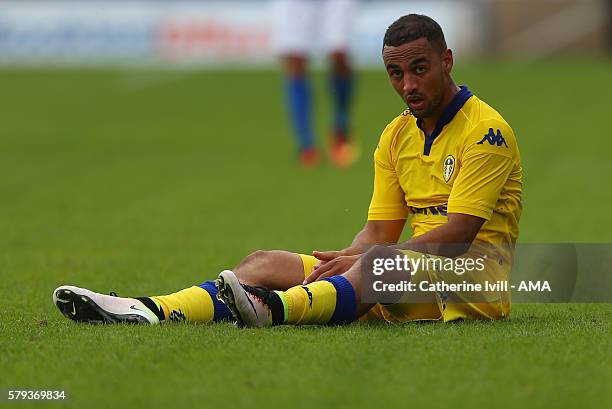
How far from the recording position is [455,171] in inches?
205

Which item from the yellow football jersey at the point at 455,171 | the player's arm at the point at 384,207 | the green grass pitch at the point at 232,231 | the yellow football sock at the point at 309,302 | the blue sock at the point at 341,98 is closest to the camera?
the green grass pitch at the point at 232,231

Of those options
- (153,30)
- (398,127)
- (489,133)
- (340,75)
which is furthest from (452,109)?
(153,30)

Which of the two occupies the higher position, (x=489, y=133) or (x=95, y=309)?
(x=489, y=133)

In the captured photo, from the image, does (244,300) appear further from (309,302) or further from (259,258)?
(259,258)

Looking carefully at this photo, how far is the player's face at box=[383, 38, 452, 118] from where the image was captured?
16.7ft

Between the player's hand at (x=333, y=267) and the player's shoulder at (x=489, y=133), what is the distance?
651 mm

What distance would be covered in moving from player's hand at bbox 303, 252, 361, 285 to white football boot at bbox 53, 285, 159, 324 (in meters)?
0.65

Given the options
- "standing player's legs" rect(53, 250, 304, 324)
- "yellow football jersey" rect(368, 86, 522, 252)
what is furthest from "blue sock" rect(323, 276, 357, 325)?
"yellow football jersey" rect(368, 86, 522, 252)

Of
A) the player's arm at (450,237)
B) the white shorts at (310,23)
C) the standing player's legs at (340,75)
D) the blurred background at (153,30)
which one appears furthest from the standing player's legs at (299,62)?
the blurred background at (153,30)

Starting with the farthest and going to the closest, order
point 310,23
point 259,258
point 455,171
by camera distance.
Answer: point 310,23, point 259,258, point 455,171

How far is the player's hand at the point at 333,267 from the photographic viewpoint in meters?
5.16

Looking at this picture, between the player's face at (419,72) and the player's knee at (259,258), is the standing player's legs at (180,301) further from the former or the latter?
the player's face at (419,72)

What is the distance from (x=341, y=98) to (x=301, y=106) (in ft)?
1.53

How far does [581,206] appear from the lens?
10164 mm
